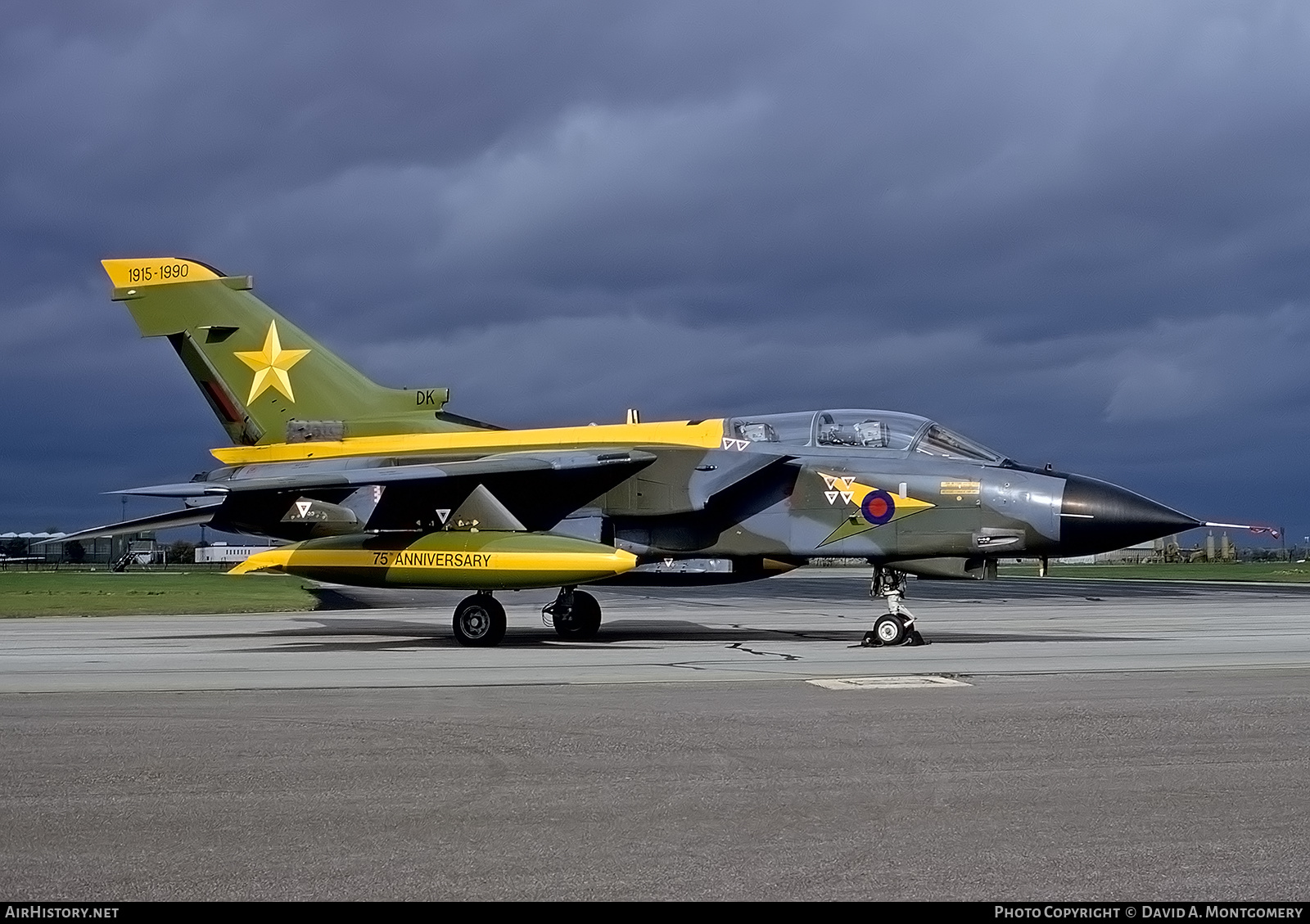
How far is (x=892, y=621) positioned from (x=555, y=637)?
5930 mm

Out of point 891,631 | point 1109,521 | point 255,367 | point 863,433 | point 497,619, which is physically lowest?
point 891,631

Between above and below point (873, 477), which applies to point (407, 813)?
below

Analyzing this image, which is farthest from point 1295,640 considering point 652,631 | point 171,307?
point 171,307

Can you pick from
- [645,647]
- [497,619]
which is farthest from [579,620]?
[645,647]

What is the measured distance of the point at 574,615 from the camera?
782 inches

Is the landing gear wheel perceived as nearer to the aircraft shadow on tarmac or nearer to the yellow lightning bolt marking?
the aircraft shadow on tarmac

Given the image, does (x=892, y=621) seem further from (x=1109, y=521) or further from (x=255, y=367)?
(x=255, y=367)

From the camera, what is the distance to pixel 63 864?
5047 millimetres

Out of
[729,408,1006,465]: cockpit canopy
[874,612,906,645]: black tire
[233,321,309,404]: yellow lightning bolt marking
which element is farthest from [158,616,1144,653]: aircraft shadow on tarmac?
[233,321,309,404]: yellow lightning bolt marking

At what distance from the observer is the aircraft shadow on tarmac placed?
18219 mm

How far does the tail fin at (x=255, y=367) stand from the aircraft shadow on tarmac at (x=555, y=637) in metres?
3.34

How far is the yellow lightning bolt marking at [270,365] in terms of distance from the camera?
20922 mm

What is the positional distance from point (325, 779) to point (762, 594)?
3684cm
